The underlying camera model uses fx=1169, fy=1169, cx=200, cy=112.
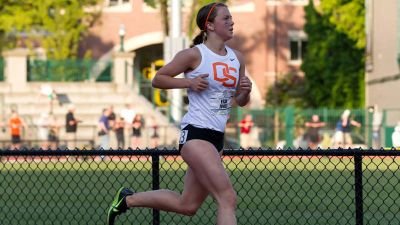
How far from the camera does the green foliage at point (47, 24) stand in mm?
46844

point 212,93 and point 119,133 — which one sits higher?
point 212,93

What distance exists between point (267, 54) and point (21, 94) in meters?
17.4

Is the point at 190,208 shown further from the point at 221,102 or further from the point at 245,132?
the point at 245,132

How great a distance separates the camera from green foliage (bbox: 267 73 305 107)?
50.1m

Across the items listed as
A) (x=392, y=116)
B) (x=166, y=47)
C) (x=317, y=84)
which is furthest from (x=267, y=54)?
(x=166, y=47)

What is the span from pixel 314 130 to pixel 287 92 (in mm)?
12338

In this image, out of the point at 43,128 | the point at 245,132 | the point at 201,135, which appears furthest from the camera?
the point at 245,132

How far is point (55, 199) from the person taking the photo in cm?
1548

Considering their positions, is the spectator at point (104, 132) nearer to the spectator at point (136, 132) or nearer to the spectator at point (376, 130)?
the spectator at point (136, 132)

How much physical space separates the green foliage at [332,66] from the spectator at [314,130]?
888 centimetres

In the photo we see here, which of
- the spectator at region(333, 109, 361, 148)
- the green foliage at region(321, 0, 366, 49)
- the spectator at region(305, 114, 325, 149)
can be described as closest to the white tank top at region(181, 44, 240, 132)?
the spectator at region(333, 109, 361, 148)

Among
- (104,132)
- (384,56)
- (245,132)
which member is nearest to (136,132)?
(104,132)

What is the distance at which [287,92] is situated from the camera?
5091 cm

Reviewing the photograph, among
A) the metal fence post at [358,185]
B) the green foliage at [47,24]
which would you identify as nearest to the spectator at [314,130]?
the green foliage at [47,24]
